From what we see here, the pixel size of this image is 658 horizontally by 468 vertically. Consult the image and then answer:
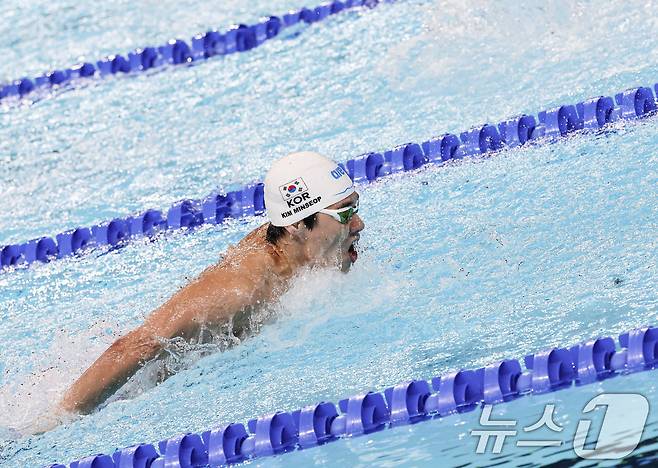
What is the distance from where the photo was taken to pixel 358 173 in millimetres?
5141

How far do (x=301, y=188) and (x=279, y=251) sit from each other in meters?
0.21

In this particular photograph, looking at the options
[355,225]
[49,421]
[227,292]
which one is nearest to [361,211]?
[355,225]

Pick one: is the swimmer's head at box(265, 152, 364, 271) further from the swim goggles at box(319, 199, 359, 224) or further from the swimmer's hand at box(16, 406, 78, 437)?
the swimmer's hand at box(16, 406, 78, 437)

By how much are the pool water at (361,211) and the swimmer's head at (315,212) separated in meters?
0.10

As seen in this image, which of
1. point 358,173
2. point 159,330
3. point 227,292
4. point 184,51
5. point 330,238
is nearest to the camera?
point 159,330

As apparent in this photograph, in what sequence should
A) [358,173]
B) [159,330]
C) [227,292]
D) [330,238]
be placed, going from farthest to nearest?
1. [358,173]
2. [330,238]
3. [227,292]
4. [159,330]

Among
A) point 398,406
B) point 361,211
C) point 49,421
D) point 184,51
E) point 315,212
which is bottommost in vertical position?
point 398,406

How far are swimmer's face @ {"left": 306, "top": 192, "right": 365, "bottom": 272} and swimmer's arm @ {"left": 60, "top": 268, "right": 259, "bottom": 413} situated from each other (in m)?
0.25

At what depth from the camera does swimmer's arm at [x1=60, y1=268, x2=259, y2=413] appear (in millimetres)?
3303

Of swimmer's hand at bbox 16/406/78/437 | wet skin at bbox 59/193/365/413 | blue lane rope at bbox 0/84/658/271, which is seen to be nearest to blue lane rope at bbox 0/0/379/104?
blue lane rope at bbox 0/84/658/271

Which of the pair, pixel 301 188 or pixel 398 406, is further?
pixel 301 188

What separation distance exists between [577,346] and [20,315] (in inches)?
92.1

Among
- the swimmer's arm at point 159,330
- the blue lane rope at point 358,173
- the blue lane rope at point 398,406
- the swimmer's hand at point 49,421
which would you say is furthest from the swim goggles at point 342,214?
the blue lane rope at point 358,173

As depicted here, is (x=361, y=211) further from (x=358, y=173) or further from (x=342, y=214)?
(x=342, y=214)
